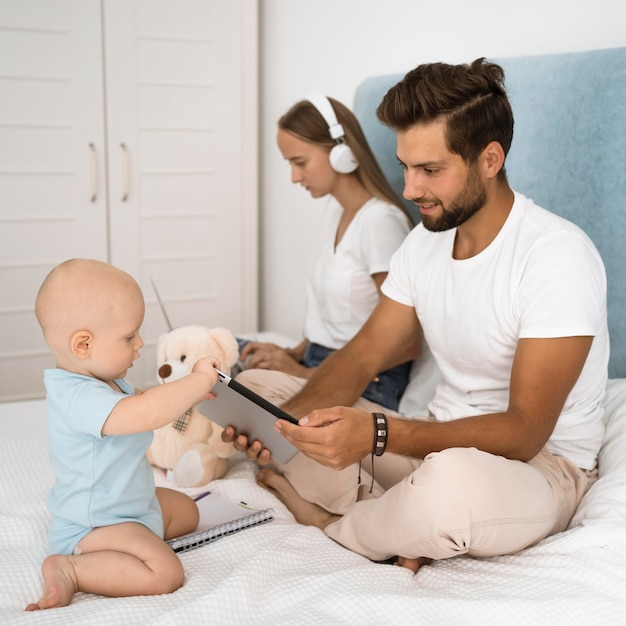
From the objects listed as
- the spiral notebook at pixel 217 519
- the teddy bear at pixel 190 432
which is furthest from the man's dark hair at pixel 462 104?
the spiral notebook at pixel 217 519

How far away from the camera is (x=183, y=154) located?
3.26 metres

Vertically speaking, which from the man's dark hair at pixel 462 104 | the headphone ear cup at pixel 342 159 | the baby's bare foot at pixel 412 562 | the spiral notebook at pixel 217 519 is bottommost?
the baby's bare foot at pixel 412 562

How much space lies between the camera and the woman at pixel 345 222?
2.13 metres

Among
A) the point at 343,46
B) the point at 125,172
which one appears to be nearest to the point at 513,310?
the point at 343,46

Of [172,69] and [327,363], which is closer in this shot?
[327,363]

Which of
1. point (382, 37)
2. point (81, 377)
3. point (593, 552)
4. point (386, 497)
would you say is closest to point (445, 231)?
point (386, 497)

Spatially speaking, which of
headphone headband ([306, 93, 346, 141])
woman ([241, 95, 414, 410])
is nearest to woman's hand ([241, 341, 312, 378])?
woman ([241, 95, 414, 410])

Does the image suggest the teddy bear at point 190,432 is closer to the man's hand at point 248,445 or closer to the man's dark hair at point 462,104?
the man's hand at point 248,445

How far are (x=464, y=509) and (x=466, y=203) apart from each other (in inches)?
23.5

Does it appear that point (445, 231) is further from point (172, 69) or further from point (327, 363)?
point (172, 69)

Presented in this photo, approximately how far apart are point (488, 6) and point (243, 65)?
1.36 metres

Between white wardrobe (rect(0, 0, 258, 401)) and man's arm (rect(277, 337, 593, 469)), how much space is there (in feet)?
6.39

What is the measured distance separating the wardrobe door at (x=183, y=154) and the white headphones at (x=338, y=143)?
115 centimetres

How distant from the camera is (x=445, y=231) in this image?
1.75 metres
